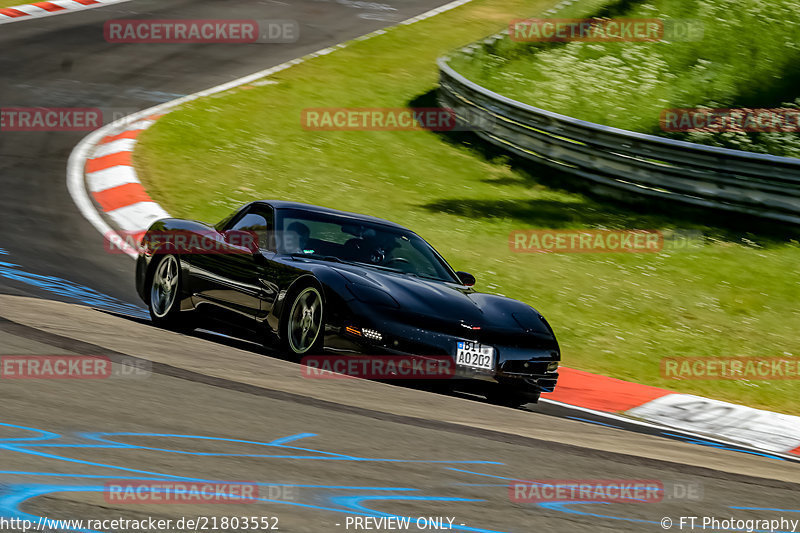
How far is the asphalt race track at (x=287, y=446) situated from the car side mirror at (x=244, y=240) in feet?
2.37

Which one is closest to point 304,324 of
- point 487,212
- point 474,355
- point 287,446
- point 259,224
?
point 474,355

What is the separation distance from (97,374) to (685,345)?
6.32 meters

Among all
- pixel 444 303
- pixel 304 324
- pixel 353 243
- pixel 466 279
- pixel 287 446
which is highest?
pixel 287 446

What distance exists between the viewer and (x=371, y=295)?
22.8 feet

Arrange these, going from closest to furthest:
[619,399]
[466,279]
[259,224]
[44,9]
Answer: [259,224] < [466,279] < [619,399] < [44,9]

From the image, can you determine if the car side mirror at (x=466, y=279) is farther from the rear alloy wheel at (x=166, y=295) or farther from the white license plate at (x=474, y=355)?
the rear alloy wheel at (x=166, y=295)

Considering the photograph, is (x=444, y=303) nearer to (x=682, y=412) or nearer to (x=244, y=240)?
(x=244, y=240)

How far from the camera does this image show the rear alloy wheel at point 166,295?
8367 mm

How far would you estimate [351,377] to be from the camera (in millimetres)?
6637

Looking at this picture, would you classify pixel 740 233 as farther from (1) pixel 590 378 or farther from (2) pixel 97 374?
(2) pixel 97 374

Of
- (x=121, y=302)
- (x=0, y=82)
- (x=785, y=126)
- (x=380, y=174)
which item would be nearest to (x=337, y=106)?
(x=380, y=174)

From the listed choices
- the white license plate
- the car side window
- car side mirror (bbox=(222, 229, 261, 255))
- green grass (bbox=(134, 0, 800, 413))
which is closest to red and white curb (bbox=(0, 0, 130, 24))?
green grass (bbox=(134, 0, 800, 413))

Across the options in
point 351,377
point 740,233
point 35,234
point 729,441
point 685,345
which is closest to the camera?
point 351,377

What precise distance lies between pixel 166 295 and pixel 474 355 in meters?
2.85
